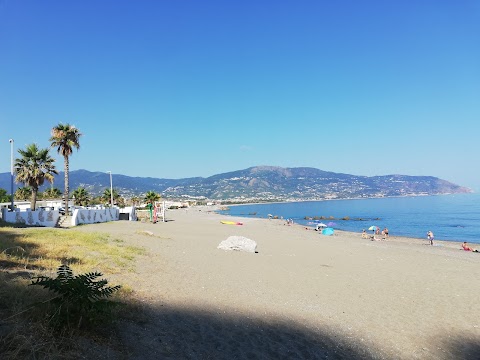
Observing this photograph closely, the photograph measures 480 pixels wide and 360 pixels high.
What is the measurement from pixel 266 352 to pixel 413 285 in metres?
9.16

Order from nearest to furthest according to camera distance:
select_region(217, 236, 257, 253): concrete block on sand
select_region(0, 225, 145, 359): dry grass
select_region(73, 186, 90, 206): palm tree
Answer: select_region(0, 225, 145, 359): dry grass < select_region(217, 236, 257, 253): concrete block on sand < select_region(73, 186, 90, 206): palm tree

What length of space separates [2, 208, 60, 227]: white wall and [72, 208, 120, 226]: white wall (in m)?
1.53

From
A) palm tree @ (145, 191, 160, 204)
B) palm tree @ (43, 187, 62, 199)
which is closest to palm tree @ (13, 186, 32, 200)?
palm tree @ (43, 187, 62, 199)

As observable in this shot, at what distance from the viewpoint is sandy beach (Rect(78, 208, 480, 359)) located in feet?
19.7

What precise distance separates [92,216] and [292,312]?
29.1 metres

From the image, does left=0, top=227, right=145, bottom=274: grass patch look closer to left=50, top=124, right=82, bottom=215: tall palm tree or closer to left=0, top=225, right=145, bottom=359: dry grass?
left=0, top=225, right=145, bottom=359: dry grass

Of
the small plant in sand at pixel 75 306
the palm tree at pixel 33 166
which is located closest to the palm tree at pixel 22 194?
the palm tree at pixel 33 166

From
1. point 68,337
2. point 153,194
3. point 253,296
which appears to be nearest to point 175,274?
point 253,296

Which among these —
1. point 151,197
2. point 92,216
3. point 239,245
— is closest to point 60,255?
point 239,245

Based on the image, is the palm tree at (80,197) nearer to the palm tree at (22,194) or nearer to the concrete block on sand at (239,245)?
the palm tree at (22,194)

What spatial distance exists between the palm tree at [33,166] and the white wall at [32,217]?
1152 cm

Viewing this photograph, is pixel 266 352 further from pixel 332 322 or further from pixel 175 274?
pixel 175 274

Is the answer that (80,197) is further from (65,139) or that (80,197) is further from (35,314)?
(35,314)

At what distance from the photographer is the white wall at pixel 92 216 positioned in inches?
1179
